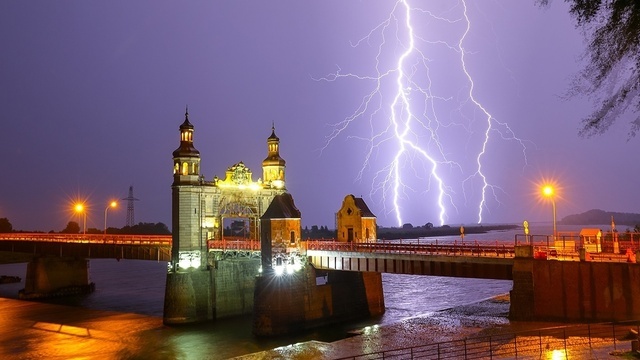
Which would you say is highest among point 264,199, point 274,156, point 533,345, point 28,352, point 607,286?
point 274,156

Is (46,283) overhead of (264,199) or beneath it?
beneath

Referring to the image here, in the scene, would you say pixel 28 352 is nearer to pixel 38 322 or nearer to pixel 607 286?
pixel 38 322

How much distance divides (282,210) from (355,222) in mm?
12727

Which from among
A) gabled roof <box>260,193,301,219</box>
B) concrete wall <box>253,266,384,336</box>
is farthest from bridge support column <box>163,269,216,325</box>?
gabled roof <box>260,193,301,219</box>

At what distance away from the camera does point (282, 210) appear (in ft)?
166

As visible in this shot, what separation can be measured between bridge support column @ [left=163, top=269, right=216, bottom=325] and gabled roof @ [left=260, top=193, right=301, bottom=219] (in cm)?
1084

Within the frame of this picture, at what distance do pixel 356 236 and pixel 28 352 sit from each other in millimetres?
32767

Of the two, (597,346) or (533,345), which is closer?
(597,346)

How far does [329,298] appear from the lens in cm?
5078

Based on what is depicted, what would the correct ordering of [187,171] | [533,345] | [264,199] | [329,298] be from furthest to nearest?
[264,199] → [187,171] → [329,298] → [533,345]

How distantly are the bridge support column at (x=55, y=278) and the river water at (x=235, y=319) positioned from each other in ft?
9.42

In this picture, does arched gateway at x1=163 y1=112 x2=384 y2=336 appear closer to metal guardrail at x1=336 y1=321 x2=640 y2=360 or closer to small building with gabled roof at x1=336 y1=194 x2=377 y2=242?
small building with gabled roof at x1=336 y1=194 x2=377 y2=242

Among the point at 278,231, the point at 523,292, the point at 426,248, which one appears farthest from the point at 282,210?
the point at 523,292

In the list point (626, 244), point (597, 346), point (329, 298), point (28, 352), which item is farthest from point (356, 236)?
point (597, 346)
